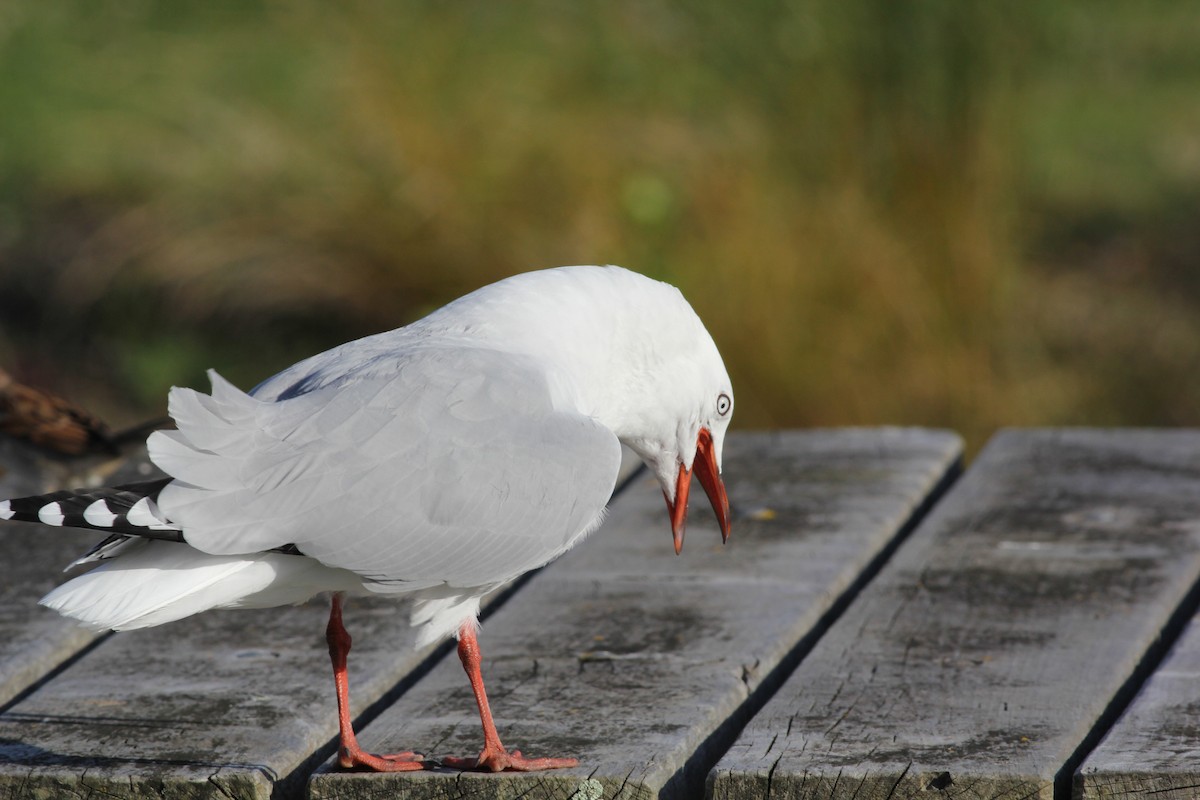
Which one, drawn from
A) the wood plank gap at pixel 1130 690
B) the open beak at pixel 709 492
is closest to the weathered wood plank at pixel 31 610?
the open beak at pixel 709 492

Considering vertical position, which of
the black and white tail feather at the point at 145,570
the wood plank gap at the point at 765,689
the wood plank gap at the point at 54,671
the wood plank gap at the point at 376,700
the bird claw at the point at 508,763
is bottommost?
the wood plank gap at the point at 765,689

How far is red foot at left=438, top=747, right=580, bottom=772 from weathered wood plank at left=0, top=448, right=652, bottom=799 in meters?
0.26

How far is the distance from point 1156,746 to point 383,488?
1098 millimetres

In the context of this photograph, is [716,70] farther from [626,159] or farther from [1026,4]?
[1026,4]

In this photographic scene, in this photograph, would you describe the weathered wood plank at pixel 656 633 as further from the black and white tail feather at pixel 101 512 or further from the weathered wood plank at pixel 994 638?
the black and white tail feather at pixel 101 512

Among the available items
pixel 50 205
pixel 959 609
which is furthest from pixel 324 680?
pixel 50 205

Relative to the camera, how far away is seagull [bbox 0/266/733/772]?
225cm

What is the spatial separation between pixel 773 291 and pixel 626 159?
961 millimetres

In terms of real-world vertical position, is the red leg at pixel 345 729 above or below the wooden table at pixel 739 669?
above

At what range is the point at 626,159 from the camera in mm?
6332

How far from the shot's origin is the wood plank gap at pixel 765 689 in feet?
7.52

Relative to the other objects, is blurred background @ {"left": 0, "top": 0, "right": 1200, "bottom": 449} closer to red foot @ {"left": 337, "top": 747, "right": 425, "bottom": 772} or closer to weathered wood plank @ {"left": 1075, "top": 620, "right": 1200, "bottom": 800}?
weathered wood plank @ {"left": 1075, "top": 620, "right": 1200, "bottom": 800}

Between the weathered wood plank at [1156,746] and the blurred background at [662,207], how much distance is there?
3.20 m

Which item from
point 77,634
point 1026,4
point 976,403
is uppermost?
point 1026,4
